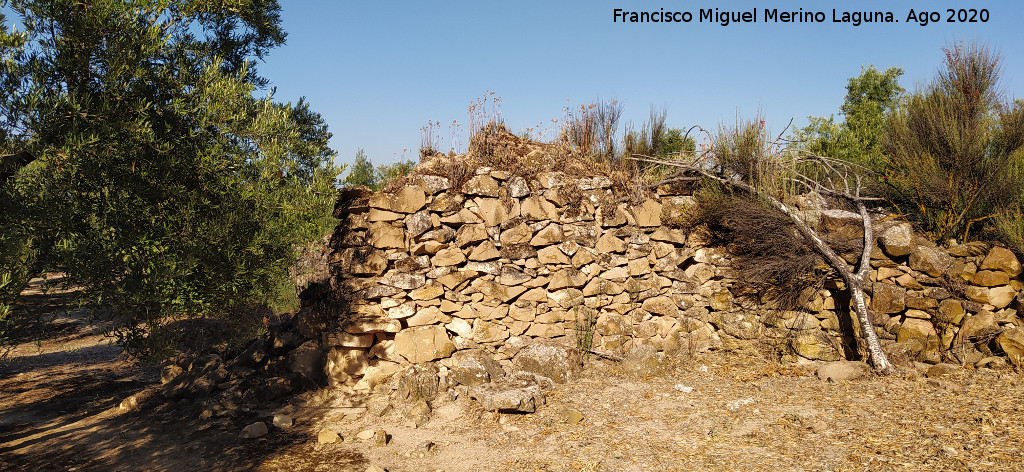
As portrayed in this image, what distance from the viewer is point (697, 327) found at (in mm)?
8969

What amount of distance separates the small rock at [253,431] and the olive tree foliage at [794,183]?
6.22 metres

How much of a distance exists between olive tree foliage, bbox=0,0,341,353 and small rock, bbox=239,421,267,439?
4.82 ft

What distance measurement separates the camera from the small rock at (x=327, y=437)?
6254 mm

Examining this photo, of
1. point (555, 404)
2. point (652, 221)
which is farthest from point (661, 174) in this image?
point (555, 404)

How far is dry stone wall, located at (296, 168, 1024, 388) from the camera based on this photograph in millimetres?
7770

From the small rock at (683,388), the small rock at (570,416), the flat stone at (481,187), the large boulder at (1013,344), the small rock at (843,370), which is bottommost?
the small rock at (570,416)

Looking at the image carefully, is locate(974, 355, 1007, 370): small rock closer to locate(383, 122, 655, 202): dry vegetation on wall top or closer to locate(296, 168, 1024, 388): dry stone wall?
locate(296, 168, 1024, 388): dry stone wall

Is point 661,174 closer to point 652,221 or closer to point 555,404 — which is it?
point 652,221

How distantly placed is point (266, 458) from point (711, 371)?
5.54 m

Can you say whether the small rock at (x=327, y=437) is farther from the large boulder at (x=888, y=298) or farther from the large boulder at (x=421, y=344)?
the large boulder at (x=888, y=298)

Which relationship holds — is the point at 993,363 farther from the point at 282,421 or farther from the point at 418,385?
the point at 282,421

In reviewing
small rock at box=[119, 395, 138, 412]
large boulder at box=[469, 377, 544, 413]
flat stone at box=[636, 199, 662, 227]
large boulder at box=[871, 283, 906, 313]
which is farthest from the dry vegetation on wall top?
small rock at box=[119, 395, 138, 412]

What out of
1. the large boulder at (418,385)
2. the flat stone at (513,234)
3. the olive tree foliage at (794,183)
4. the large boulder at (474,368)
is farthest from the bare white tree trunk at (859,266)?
the large boulder at (418,385)

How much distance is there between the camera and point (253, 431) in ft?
21.2
